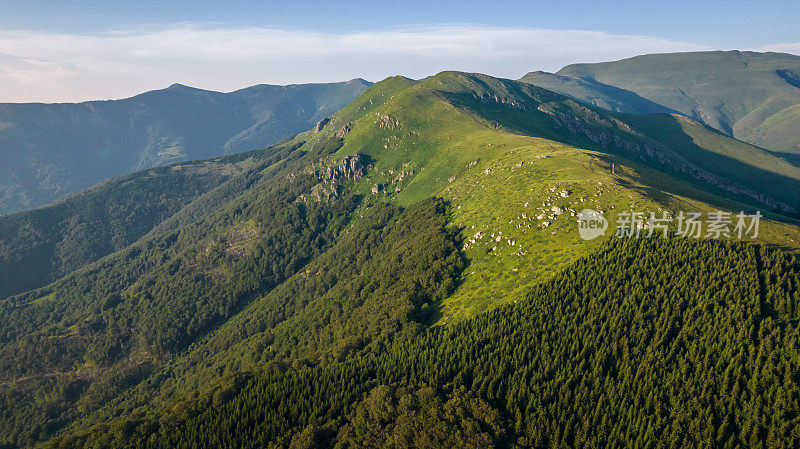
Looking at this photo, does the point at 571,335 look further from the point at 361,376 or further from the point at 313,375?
the point at 313,375

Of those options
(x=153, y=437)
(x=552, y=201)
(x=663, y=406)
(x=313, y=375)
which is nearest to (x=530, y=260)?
(x=552, y=201)

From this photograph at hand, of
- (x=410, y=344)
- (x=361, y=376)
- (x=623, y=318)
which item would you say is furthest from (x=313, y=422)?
(x=623, y=318)

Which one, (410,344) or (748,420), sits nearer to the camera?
(748,420)

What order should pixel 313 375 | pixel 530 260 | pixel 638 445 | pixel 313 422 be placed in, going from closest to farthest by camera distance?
pixel 638 445 < pixel 313 422 < pixel 313 375 < pixel 530 260

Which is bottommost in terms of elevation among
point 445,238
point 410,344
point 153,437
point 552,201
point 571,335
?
point 153,437

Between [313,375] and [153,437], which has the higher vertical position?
[313,375]

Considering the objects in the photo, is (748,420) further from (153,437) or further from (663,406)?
(153,437)

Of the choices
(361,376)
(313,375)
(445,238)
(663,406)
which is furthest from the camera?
(445,238)
